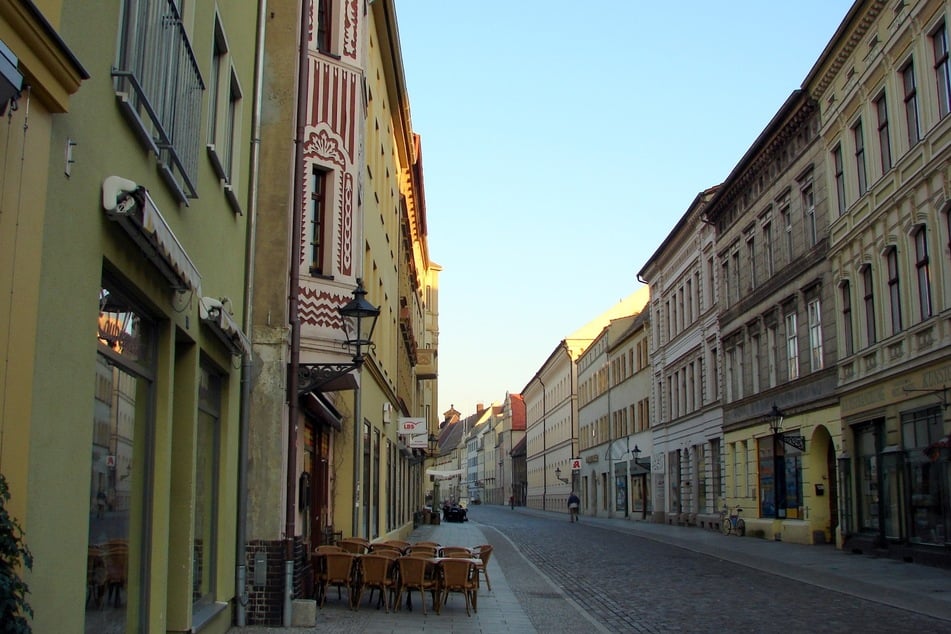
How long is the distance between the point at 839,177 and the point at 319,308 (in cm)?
1911

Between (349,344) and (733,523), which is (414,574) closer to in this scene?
(349,344)

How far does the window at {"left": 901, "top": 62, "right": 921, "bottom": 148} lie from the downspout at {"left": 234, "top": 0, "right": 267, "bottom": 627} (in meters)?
16.0

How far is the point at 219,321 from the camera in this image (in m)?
9.34

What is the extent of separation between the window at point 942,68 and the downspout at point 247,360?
587 inches

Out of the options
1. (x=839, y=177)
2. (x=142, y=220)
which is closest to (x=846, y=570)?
(x=839, y=177)

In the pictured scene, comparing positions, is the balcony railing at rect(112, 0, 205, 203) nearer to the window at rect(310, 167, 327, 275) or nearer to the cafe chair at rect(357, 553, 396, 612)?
the window at rect(310, 167, 327, 275)

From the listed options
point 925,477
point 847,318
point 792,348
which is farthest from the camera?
point 792,348

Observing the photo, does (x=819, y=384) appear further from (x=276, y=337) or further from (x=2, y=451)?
(x=2, y=451)

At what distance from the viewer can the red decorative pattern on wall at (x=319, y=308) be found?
1359cm

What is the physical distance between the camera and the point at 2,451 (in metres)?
4.67

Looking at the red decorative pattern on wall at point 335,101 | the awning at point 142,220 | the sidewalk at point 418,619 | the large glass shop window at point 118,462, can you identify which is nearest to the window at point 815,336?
the sidewalk at point 418,619

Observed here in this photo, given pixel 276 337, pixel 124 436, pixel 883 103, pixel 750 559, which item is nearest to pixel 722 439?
pixel 750 559

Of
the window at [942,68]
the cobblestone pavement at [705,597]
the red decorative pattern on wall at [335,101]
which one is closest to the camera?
the cobblestone pavement at [705,597]

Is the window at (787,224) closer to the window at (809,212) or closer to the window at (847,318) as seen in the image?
the window at (809,212)
